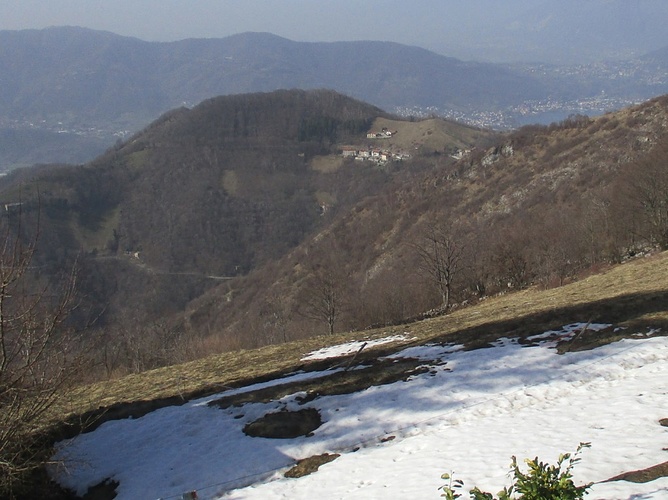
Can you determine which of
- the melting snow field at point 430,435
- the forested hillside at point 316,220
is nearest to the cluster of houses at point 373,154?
the forested hillside at point 316,220

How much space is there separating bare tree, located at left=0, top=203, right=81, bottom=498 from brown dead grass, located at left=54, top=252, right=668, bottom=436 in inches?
144

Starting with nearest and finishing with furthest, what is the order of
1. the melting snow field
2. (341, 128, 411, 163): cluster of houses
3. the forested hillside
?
1. the melting snow field
2. the forested hillside
3. (341, 128, 411, 163): cluster of houses

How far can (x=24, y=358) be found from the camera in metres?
8.55

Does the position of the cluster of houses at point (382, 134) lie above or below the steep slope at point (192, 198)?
above

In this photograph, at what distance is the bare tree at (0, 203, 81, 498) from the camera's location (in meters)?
8.02

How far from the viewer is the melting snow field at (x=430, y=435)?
25.6 feet

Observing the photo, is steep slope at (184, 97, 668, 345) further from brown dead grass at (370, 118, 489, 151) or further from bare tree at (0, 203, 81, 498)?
brown dead grass at (370, 118, 489, 151)

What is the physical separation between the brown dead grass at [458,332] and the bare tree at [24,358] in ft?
12.0

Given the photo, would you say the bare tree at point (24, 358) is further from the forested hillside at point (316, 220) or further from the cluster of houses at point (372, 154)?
the cluster of houses at point (372, 154)

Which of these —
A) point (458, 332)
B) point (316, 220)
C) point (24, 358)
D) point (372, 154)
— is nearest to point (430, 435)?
point (24, 358)

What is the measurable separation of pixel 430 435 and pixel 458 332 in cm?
761

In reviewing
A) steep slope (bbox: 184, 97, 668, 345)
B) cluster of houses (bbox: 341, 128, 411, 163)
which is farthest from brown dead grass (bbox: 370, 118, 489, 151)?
steep slope (bbox: 184, 97, 668, 345)

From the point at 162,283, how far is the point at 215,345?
251ft

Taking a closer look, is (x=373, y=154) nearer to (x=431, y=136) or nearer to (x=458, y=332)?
(x=431, y=136)
